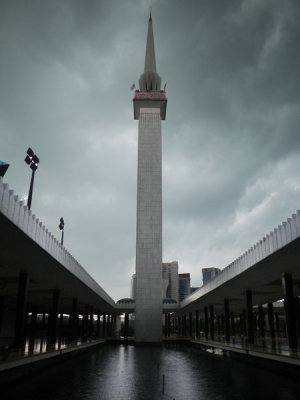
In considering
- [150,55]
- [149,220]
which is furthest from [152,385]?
[150,55]

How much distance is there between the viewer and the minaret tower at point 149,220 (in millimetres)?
45469

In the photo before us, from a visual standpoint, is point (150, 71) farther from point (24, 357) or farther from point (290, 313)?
point (24, 357)

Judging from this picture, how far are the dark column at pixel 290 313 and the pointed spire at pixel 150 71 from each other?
42.0 meters

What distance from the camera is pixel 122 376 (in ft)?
51.8

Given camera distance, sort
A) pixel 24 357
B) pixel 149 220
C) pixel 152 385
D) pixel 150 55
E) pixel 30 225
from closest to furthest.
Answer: pixel 152 385 → pixel 30 225 → pixel 24 357 → pixel 149 220 → pixel 150 55

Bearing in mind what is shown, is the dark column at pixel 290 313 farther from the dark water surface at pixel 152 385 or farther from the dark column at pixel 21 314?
the dark column at pixel 21 314

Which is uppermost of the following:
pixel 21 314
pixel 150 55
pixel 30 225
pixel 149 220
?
pixel 150 55

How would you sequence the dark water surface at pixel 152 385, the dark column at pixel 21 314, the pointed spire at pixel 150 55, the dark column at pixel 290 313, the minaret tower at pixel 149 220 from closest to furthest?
1. the dark water surface at pixel 152 385
2. the dark column at pixel 290 313
3. the dark column at pixel 21 314
4. the minaret tower at pixel 149 220
5. the pointed spire at pixel 150 55

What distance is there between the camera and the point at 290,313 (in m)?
23.0

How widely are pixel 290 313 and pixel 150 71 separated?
156 feet

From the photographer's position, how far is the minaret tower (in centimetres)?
4547

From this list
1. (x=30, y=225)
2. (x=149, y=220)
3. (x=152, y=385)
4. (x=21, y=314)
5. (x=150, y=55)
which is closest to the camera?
(x=152, y=385)

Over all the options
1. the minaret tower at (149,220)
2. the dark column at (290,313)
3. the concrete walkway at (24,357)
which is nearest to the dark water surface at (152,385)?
the concrete walkway at (24,357)

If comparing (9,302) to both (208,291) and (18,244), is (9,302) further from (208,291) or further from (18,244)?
(18,244)
